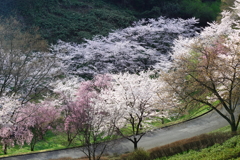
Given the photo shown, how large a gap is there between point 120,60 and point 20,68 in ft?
37.1

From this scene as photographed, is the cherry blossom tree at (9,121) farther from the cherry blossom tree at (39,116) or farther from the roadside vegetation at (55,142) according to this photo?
the cherry blossom tree at (39,116)

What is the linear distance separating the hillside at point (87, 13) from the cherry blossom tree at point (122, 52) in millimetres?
3863

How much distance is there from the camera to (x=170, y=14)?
120 feet

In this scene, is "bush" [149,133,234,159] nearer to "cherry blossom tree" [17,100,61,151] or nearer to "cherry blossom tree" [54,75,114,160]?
"cherry blossom tree" [54,75,114,160]

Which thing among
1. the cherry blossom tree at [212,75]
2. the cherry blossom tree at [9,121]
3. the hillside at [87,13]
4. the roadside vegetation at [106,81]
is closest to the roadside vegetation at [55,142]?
the roadside vegetation at [106,81]

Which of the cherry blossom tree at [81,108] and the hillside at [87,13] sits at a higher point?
the hillside at [87,13]

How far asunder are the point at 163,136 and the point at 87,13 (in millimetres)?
26691

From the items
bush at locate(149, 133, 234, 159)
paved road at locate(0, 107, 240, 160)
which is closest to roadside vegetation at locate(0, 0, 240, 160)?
bush at locate(149, 133, 234, 159)

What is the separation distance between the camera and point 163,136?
15.3 metres

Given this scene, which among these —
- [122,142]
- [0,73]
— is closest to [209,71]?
[122,142]

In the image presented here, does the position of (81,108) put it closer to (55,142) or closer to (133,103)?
(133,103)

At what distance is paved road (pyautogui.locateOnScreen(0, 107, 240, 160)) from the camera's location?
14.4 m

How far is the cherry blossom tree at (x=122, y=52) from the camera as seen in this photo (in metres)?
24.4

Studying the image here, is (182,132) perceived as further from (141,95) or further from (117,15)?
(117,15)
